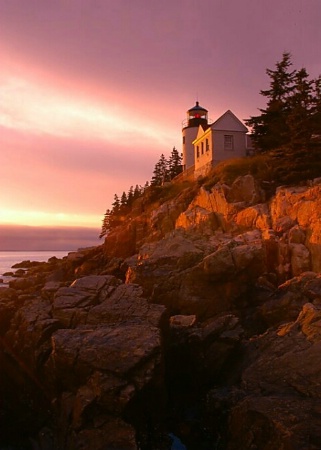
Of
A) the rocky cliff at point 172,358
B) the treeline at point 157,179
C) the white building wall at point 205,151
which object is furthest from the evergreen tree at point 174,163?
the rocky cliff at point 172,358

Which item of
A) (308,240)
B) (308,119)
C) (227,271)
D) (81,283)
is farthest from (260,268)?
(308,119)

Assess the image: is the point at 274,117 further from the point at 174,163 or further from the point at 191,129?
the point at 174,163

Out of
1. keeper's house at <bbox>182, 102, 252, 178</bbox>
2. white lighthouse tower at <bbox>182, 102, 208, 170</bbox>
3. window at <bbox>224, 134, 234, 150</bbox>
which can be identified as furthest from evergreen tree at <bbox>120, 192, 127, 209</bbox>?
window at <bbox>224, 134, 234, 150</bbox>

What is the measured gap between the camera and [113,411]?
11.5 meters

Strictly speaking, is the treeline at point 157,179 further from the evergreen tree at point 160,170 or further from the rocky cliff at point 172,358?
the rocky cliff at point 172,358

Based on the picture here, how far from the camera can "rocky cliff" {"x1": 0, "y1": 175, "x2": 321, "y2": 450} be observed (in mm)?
11383

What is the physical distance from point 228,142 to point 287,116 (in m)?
11.3

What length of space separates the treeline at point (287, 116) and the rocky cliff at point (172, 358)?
536 inches

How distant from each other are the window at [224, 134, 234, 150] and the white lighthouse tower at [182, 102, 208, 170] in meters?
15.0

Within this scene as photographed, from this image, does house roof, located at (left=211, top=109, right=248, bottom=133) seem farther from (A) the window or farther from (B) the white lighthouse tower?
(B) the white lighthouse tower

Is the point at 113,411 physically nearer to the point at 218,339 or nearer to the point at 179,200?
the point at 218,339

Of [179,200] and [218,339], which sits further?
[179,200]

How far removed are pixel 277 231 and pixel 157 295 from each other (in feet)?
38.6

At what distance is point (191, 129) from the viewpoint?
213 feet
